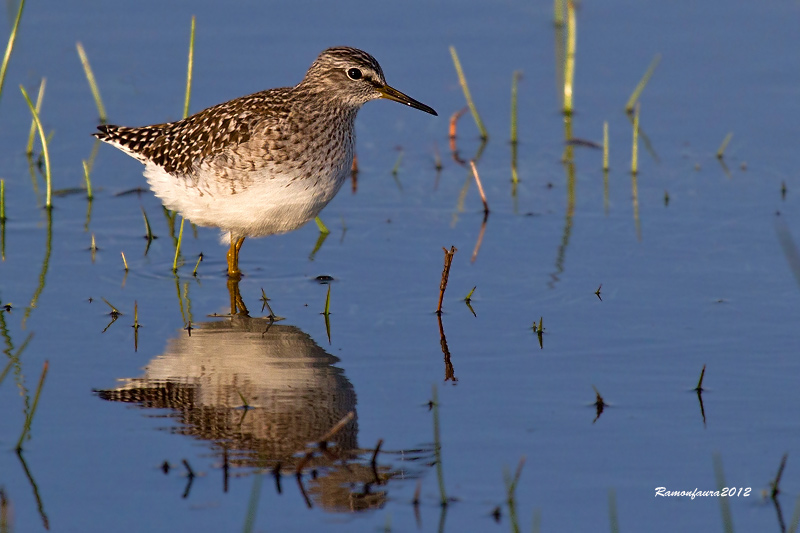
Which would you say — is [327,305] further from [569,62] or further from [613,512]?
[569,62]

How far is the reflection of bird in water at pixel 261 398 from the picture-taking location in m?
6.00

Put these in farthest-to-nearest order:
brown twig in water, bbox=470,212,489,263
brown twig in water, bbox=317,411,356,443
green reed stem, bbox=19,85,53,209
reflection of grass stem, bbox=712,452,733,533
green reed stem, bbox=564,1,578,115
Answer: green reed stem, bbox=564,1,578,115 → green reed stem, bbox=19,85,53,209 → brown twig in water, bbox=470,212,489,263 → brown twig in water, bbox=317,411,356,443 → reflection of grass stem, bbox=712,452,733,533

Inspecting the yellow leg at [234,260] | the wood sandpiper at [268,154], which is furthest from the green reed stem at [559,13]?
the yellow leg at [234,260]

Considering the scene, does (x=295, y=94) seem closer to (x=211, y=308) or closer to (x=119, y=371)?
(x=211, y=308)

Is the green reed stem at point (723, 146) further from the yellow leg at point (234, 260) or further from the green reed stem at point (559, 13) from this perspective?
the yellow leg at point (234, 260)

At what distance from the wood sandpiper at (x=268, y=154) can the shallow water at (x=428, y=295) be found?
1.99 ft

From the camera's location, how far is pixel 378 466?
6082 mm

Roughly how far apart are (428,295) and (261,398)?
2.10 m

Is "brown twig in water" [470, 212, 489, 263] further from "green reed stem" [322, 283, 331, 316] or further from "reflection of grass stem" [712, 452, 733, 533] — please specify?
"reflection of grass stem" [712, 452, 733, 533]

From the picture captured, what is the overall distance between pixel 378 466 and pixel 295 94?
390cm

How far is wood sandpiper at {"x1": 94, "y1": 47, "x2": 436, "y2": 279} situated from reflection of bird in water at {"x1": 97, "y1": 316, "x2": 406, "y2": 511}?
3.18ft

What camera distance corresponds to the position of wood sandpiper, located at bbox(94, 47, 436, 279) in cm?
849

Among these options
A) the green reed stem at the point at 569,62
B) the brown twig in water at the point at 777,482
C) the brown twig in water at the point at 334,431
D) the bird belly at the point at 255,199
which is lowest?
the brown twig in water at the point at 777,482

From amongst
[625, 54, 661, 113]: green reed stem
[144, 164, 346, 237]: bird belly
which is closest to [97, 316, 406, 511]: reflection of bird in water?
[144, 164, 346, 237]: bird belly
